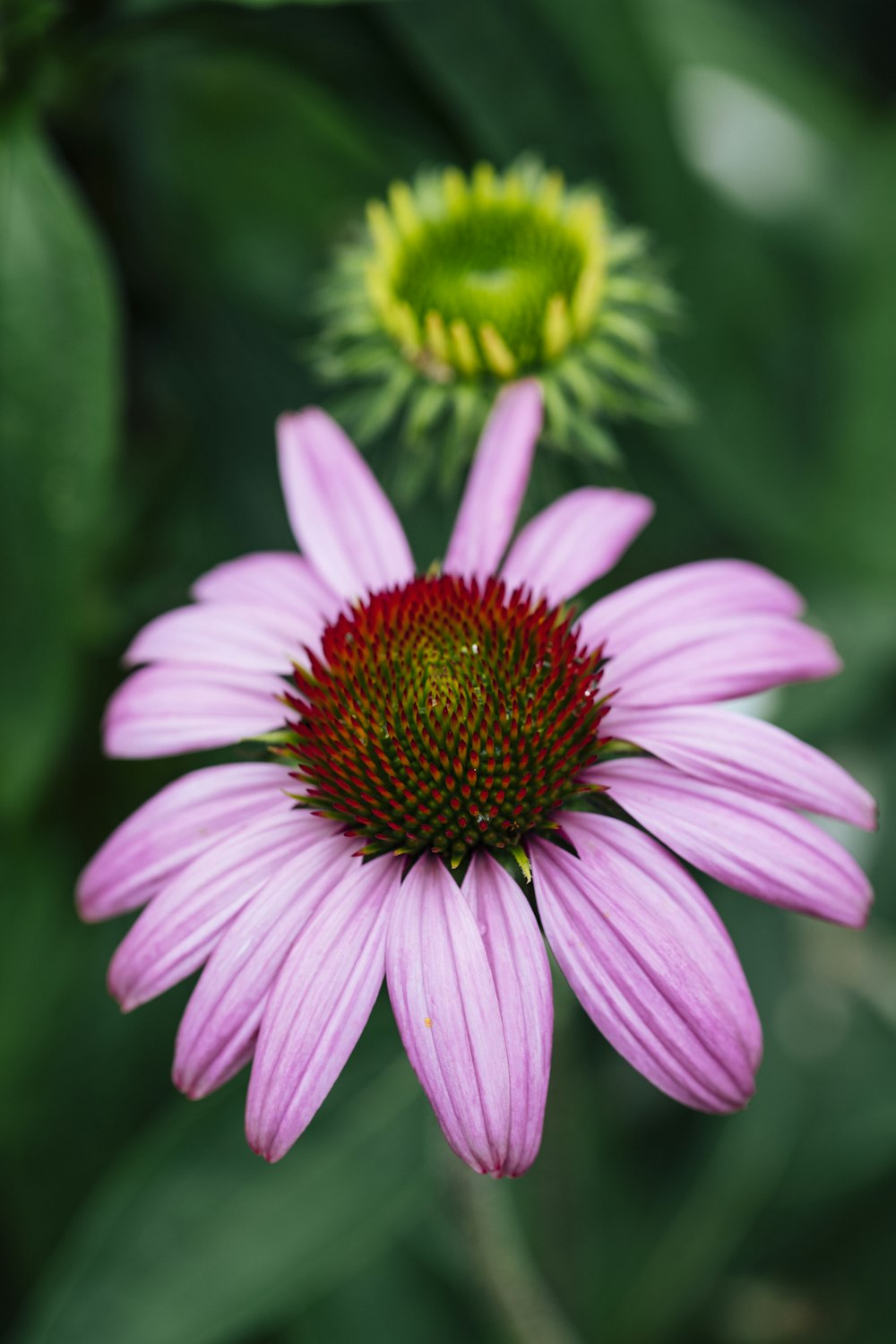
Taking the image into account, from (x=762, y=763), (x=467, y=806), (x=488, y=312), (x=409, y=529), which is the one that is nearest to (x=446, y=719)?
(x=467, y=806)

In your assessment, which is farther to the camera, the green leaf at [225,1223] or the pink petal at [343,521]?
the green leaf at [225,1223]

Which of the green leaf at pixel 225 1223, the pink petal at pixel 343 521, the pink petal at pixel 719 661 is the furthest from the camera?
the green leaf at pixel 225 1223

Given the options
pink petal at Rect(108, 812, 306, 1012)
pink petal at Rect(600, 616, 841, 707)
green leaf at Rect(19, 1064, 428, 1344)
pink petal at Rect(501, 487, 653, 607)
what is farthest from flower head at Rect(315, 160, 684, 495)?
green leaf at Rect(19, 1064, 428, 1344)

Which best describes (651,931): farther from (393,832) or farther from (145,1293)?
(145,1293)

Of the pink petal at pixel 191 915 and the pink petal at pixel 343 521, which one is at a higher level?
the pink petal at pixel 343 521

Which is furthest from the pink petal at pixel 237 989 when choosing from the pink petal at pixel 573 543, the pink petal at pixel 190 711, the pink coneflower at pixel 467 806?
the pink petal at pixel 573 543

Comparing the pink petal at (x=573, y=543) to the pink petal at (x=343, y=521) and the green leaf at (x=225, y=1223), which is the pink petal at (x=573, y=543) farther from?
the green leaf at (x=225, y=1223)

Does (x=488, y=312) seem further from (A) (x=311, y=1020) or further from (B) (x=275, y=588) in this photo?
(A) (x=311, y=1020)
